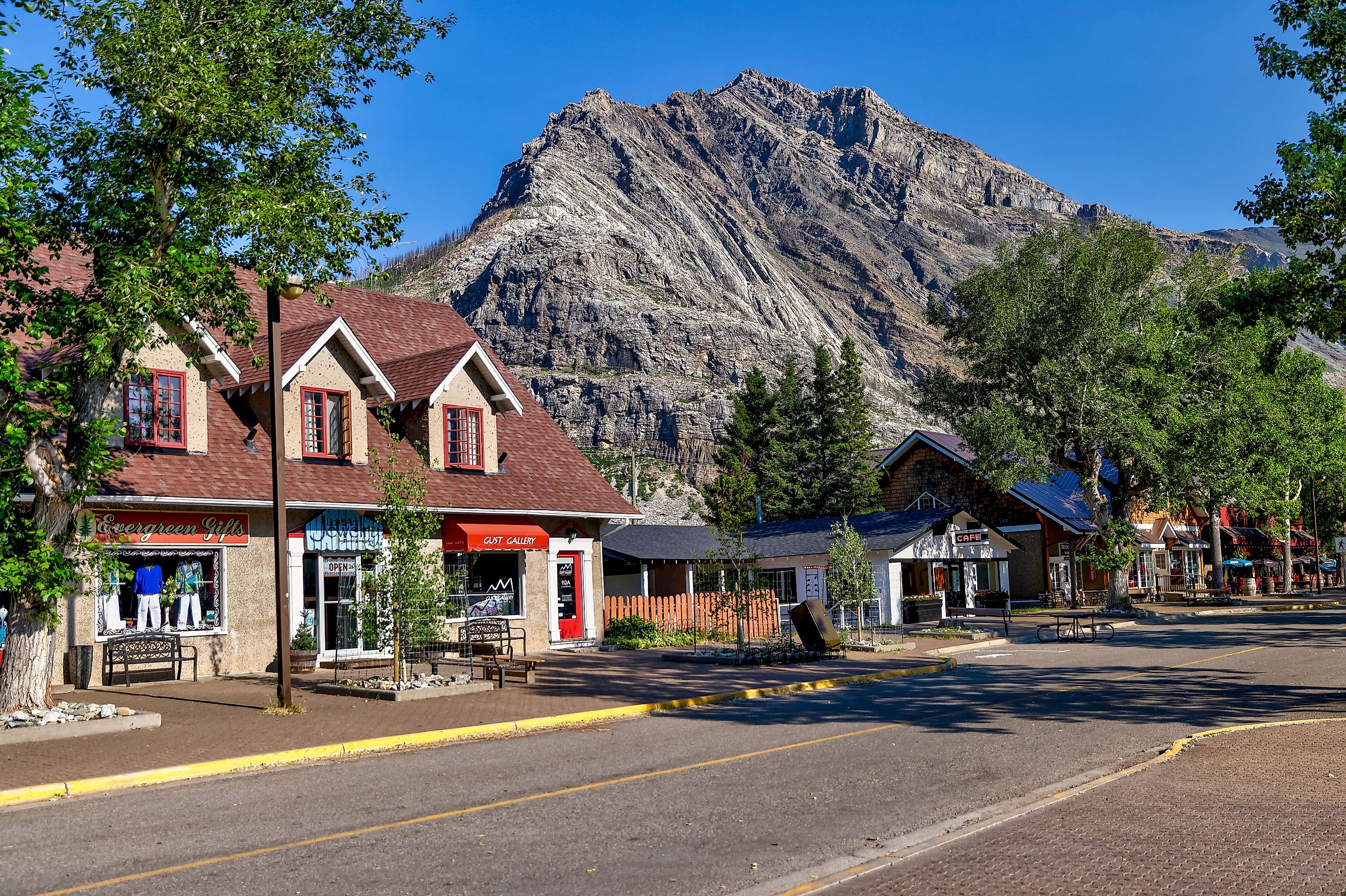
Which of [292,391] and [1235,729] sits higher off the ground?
[292,391]

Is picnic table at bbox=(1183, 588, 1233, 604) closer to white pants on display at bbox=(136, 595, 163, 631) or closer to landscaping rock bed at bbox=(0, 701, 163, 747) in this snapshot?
white pants on display at bbox=(136, 595, 163, 631)

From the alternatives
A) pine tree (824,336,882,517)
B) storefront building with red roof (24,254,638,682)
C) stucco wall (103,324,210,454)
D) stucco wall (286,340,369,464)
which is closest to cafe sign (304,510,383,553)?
storefront building with red roof (24,254,638,682)

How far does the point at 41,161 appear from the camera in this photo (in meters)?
15.2

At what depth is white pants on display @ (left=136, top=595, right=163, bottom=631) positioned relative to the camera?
66.7 feet

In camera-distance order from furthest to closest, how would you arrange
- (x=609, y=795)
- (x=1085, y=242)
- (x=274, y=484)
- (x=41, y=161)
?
1. (x=1085, y=242)
2. (x=274, y=484)
3. (x=41, y=161)
4. (x=609, y=795)

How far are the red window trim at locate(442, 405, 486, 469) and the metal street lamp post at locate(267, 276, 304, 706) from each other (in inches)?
372

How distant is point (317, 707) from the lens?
54.4ft

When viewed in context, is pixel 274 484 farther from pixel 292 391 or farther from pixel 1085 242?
pixel 1085 242

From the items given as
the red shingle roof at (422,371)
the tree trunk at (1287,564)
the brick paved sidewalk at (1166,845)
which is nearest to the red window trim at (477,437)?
the red shingle roof at (422,371)

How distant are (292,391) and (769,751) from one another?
51.3ft

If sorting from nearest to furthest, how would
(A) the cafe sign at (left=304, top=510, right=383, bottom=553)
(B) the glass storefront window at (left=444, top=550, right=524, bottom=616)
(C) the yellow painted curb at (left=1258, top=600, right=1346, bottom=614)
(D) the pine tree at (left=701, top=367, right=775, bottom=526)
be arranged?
(A) the cafe sign at (left=304, top=510, right=383, bottom=553)
(B) the glass storefront window at (left=444, top=550, right=524, bottom=616)
(C) the yellow painted curb at (left=1258, top=600, right=1346, bottom=614)
(D) the pine tree at (left=701, top=367, right=775, bottom=526)

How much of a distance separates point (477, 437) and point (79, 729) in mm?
13928

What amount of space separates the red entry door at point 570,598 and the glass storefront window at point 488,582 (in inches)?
56.4

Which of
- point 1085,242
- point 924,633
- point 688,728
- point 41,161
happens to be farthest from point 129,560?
point 1085,242
